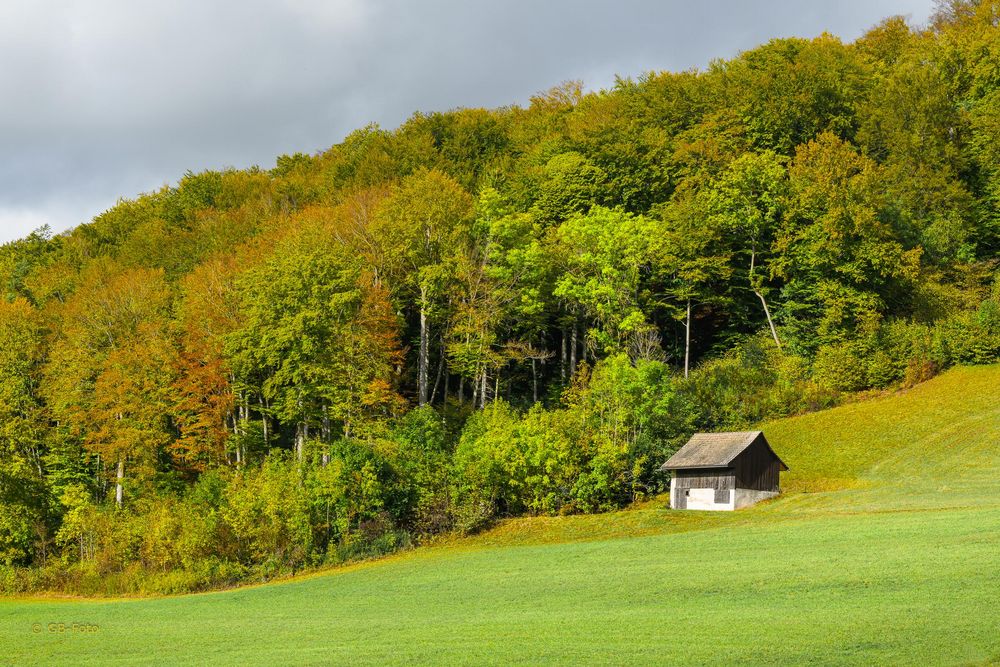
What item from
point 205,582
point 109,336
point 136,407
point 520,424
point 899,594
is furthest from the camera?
point 109,336

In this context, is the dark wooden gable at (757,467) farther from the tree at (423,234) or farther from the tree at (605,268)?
the tree at (423,234)

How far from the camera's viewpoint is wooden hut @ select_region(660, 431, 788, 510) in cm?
5441

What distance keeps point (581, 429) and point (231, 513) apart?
67.6ft

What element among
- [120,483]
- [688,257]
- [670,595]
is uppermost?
[688,257]

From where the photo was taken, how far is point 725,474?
5456 centimetres

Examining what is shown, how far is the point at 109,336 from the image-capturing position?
234 ft

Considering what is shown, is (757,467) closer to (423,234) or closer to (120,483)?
(423,234)

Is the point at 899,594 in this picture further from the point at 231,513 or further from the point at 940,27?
the point at 940,27

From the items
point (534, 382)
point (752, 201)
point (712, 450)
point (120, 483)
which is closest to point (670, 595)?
point (712, 450)

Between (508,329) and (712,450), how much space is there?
1851cm

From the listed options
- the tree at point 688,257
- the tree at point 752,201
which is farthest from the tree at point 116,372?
the tree at point 752,201

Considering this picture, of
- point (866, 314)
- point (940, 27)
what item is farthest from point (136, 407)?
point (940, 27)

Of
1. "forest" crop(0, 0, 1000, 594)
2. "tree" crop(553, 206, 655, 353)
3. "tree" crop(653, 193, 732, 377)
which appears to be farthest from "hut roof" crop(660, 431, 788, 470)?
"tree" crop(653, 193, 732, 377)

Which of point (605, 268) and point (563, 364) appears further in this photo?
point (563, 364)
